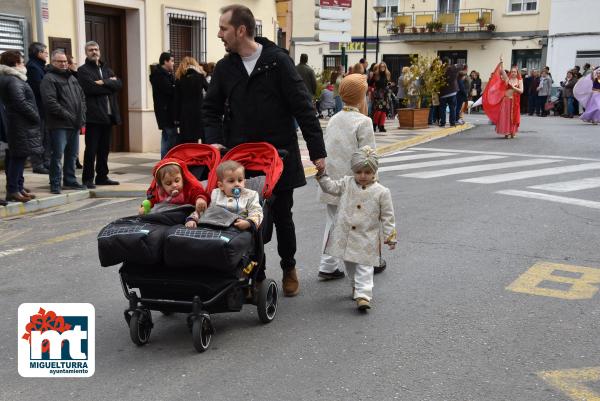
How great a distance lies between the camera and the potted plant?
63.0 feet

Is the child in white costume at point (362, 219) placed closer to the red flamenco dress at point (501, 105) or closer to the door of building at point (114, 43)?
the door of building at point (114, 43)

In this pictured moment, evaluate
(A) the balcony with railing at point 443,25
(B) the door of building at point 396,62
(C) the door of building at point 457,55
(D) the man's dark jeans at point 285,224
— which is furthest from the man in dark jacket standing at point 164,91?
(B) the door of building at point 396,62

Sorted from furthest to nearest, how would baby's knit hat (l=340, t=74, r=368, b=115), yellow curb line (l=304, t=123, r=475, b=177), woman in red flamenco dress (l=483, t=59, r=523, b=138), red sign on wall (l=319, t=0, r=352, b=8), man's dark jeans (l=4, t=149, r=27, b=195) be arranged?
woman in red flamenco dress (l=483, t=59, r=523, b=138) < red sign on wall (l=319, t=0, r=352, b=8) < yellow curb line (l=304, t=123, r=475, b=177) < man's dark jeans (l=4, t=149, r=27, b=195) < baby's knit hat (l=340, t=74, r=368, b=115)

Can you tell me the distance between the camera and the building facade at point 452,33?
3988 cm

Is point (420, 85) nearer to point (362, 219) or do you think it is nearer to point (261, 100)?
point (362, 219)

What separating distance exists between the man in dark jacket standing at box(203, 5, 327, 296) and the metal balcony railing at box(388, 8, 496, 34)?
126 feet

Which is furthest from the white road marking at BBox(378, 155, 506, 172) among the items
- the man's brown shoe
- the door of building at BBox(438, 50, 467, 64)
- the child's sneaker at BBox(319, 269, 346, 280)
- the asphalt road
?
the door of building at BBox(438, 50, 467, 64)

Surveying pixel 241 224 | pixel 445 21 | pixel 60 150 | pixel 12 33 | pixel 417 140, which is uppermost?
pixel 445 21

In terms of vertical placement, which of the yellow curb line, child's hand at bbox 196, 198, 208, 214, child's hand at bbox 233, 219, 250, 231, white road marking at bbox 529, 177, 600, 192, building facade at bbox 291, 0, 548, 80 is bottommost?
white road marking at bbox 529, 177, 600, 192

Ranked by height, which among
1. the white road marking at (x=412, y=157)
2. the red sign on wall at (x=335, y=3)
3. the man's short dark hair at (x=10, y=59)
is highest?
the red sign on wall at (x=335, y=3)

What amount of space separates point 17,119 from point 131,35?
6.07m

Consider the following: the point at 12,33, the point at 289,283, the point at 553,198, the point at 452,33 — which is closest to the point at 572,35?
the point at 452,33

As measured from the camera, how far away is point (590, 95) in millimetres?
→ 22312

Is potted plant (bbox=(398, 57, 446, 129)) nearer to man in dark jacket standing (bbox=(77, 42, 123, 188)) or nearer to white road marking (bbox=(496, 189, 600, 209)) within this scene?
white road marking (bbox=(496, 189, 600, 209))
